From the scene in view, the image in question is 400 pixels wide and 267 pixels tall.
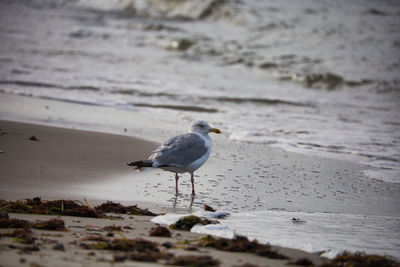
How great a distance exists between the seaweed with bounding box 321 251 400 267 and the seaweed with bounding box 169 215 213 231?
1.09 metres

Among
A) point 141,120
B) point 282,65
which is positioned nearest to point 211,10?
point 282,65

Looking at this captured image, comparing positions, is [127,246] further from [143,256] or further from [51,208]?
[51,208]

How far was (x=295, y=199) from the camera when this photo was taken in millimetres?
5602

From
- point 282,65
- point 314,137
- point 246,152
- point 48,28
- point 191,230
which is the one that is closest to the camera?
point 191,230

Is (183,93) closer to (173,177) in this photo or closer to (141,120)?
(141,120)

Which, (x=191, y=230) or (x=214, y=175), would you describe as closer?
(x=191, y=230)

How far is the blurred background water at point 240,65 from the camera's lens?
31.6 feet

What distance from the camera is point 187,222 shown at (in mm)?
4273

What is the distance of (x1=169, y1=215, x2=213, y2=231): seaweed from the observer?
424 centimetres

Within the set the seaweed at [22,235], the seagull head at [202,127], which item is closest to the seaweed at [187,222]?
the seaweed at [22,235]

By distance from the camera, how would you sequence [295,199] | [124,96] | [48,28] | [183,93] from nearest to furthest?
[295,199]
[124,96]
[183,93]
[48,28]

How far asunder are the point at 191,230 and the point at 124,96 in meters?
7.67

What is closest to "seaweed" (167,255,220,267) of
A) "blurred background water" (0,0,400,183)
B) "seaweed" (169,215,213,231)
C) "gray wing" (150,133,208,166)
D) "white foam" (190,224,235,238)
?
"white foam" (190,224,235,238)

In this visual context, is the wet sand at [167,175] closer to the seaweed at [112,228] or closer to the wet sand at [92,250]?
the wet sand at [92,250]
